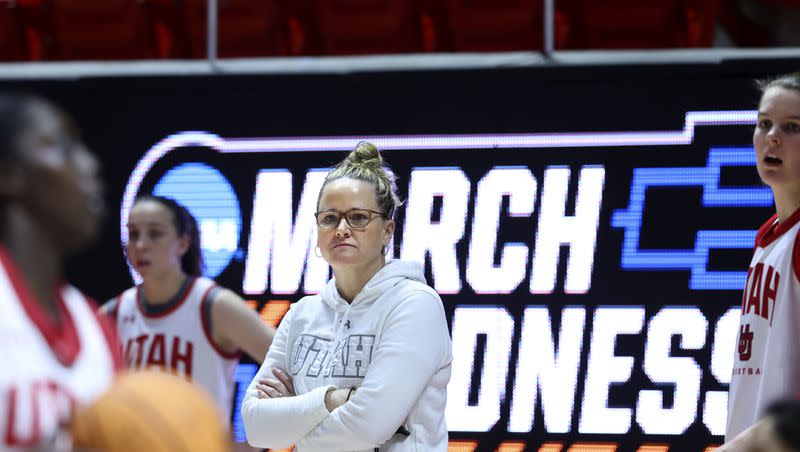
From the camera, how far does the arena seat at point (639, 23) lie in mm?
5844

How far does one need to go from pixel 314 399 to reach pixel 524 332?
1.71m

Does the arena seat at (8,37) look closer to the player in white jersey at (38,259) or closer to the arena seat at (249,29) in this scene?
the arena seat at (249,29)

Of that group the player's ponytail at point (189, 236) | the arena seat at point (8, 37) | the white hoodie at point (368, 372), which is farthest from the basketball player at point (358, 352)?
the arena seat at point (8, 37)

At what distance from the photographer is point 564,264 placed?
4.73 m

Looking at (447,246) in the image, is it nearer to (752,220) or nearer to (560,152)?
(560,152)

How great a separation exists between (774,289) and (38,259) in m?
2.19

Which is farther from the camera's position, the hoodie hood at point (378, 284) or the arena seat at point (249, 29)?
the arena seat at point (249, 29)

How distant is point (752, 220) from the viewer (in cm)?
470

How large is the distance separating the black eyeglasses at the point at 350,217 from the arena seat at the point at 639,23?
A: 9.48 ft

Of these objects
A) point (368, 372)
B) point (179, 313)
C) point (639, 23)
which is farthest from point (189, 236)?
point (639, 23)

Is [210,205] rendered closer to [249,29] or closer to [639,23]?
[249,29]

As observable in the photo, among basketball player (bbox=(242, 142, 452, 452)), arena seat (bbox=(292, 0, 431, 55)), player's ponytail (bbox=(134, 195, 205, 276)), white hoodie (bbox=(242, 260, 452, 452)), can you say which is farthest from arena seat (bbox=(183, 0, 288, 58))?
white hoodie (bbox=(242, 260, 452, 452))

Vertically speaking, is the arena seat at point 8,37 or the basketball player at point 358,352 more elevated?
the arena seat at point 8,37

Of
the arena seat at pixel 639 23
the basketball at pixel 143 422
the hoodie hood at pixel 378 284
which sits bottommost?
the hoodie hood at pixel 378 284
